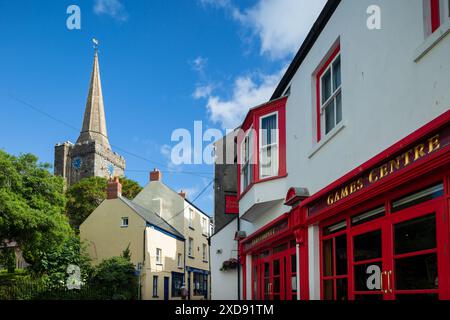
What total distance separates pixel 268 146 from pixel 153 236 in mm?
22560

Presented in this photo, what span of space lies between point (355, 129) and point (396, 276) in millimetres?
2270

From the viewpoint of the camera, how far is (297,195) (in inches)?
382

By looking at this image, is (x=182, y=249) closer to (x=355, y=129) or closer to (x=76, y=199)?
(x=76, y=199)

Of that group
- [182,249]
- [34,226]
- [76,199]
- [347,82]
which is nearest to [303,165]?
[347,82]

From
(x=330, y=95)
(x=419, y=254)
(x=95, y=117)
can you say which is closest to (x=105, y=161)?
(x=95, y=117)

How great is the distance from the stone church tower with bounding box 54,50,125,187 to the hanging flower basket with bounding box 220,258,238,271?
64.9m

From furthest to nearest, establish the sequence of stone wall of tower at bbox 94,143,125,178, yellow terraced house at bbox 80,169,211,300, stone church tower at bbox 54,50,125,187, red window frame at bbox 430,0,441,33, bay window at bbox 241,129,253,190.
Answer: stone church tower at bbox 54,50,125,187 → stone wall of tower at bbox 94,143,125,178 → yellow terraced house at bbox 80,169,211,300 → bay window at bbox 241,129,253,190 → red window frame at bbox 430,0,441,33

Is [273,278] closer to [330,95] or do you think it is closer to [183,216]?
[330,95]

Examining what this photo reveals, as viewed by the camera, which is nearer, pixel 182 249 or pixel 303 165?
pixel 303 165

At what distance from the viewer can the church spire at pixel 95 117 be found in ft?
292

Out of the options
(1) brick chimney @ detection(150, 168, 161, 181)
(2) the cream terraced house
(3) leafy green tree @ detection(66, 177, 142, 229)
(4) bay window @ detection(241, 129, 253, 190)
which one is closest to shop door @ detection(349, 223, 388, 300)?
(4) bay window @ detection(241, 129, 253, 190)

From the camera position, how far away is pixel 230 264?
18.3 m

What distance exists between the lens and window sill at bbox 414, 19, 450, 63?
506cm

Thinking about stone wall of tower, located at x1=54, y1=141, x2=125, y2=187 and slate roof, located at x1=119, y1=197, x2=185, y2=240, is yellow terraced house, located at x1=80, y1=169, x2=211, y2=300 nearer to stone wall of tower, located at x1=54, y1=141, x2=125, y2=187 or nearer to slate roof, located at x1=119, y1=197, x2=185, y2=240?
slate roof, located at x1=119, y1=197, x2=185, y2=240
